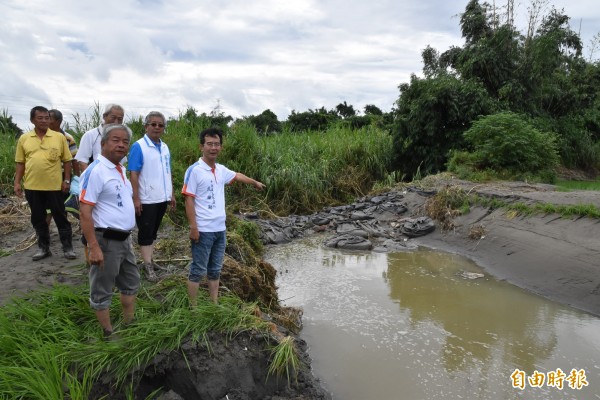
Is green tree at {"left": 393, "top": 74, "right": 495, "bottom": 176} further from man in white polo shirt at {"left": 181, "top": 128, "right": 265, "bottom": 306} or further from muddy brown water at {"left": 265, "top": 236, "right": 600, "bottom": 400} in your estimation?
man in white polo shirt at {"left": 181, "top": 128, "right": 265, "bottom": 306}

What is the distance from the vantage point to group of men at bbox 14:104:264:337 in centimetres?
296

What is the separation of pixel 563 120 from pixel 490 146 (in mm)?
6479

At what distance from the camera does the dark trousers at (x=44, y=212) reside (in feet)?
15.3

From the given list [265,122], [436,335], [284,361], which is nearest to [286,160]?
[436,335]

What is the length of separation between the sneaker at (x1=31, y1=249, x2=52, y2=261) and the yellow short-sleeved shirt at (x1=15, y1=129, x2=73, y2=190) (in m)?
0.75

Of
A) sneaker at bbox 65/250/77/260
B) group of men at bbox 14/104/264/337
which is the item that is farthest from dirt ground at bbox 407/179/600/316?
sneaker at bbox 65/250/77/260

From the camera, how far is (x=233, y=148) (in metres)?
12.1

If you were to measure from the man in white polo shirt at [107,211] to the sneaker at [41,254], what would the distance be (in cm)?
226

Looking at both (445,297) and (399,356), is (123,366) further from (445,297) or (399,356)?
(445,297)

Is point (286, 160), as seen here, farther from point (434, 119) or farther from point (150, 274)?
point (150, 274)

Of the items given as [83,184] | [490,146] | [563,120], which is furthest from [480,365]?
[563,120]

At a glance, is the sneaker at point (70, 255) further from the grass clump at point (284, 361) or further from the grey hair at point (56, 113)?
the grass clump at point (284, 361)

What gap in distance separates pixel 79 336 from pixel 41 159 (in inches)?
84.8

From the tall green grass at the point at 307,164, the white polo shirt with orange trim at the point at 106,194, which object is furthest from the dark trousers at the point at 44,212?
the tall green grass at the point at 307,164
